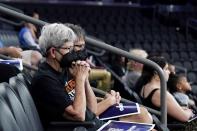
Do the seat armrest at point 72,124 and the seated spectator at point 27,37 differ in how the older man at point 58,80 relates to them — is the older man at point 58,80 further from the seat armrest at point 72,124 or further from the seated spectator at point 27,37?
the seated spectator at point 27,37

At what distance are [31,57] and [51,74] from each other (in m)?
1.48

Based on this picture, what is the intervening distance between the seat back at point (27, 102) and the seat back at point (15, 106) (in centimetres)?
10

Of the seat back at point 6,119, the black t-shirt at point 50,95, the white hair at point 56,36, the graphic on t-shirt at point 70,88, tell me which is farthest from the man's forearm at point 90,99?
the seat back at point 6,119

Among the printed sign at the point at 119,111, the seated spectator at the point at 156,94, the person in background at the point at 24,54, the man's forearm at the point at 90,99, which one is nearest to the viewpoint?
the man's forearm at the point at 90,99

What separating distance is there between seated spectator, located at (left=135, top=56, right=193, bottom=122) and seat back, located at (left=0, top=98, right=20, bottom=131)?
154cm

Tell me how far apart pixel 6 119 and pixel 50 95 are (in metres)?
0.69

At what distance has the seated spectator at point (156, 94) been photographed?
303 centimetres

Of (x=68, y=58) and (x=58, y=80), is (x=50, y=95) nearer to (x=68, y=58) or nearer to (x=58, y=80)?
(x=58, y=80)

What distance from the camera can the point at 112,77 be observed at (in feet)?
15.4

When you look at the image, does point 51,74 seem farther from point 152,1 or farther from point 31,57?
point 152,1

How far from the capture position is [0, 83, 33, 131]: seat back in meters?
1.75

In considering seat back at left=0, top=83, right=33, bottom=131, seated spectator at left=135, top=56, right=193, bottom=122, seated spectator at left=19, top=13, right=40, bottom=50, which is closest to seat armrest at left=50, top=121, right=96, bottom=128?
seat back at left=0, top=83, right=33, bottom=131

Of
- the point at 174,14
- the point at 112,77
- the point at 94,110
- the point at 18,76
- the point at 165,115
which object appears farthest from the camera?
the point at 174,14

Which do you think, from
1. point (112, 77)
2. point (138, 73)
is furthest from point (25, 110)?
point (112, 77)
